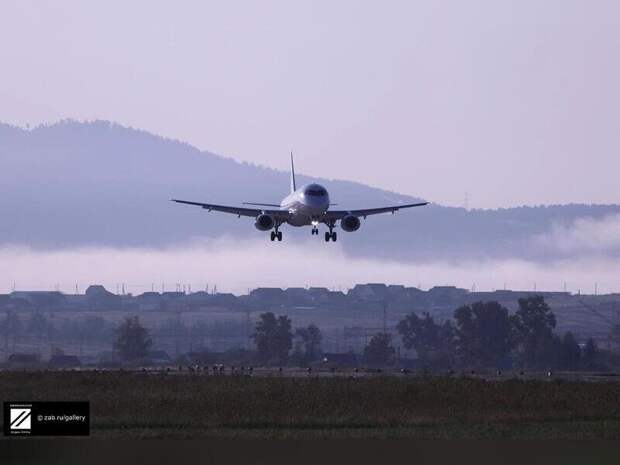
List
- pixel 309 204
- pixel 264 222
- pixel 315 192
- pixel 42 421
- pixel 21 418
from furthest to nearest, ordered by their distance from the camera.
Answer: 1. pixel 264 222
2. pixel 315 192
3. pixel 309 204
4. pixel 21 418
5. pixel 42 421

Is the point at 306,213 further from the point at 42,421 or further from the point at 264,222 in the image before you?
the point at 42,421

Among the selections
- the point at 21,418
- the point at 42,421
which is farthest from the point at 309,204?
the point at 42,421

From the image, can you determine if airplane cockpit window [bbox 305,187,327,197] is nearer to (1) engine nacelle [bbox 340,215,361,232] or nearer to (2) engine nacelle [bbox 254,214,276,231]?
(1) engine nacelle [bbox 340,215,361,232]

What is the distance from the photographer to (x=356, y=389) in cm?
11156

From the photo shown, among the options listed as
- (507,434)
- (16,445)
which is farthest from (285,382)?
(16,445)

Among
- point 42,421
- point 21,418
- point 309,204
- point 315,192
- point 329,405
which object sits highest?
point 315,192

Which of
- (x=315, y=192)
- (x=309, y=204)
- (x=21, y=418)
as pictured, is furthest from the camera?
(x=315, y=192)

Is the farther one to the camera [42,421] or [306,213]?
[306,213]

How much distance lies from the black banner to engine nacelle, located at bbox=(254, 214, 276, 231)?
A: 43013 mm

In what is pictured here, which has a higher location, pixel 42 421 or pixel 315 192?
pixel 315 192

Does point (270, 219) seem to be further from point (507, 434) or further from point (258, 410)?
point (507, 434)

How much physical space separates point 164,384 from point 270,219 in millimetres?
17484

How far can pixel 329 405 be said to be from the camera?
99.6m

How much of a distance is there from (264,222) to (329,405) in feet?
97.0
